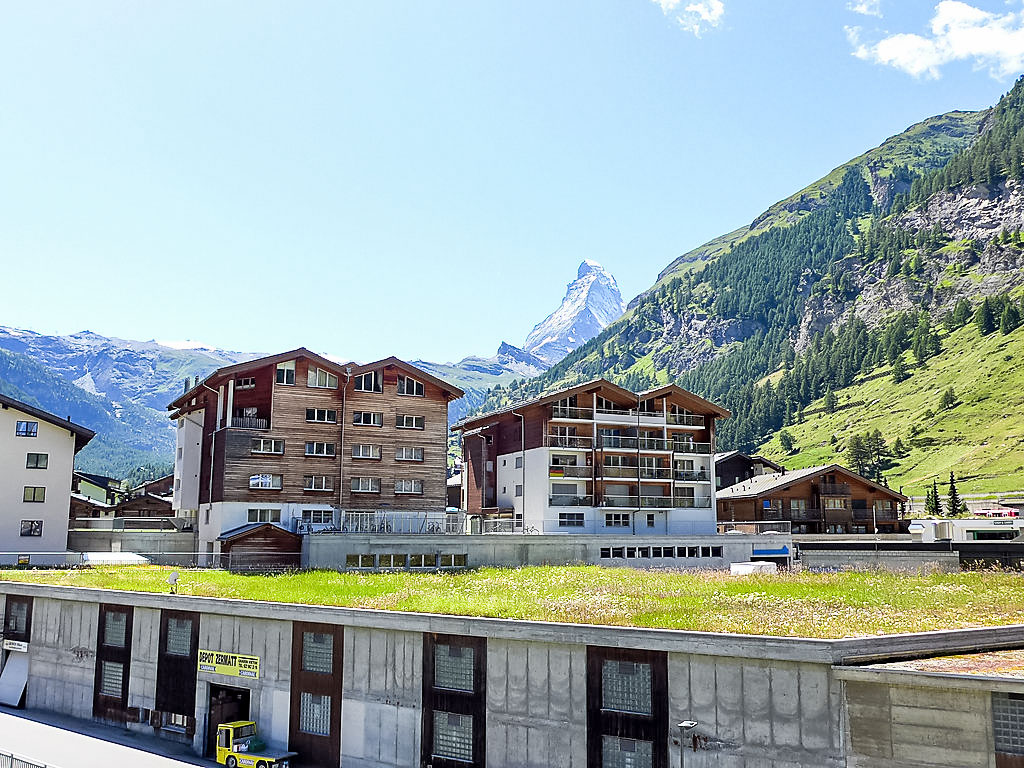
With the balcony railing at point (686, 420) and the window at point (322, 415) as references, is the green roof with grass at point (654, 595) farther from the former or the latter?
the balcony railing at point (686, 420)

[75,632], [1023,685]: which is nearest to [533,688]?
[1023,685]

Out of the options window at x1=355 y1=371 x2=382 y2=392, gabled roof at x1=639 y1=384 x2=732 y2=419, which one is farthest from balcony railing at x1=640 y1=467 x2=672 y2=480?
window at x1=355 y1=371 x2=382 y2=392

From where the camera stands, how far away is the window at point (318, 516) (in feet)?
206

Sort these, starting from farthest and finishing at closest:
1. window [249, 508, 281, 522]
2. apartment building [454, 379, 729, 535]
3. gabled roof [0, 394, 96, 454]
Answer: apartment building [454, 379, 729, 535], gabled roof [0, 394, 96, 454], window [249, 508, 281, 522]

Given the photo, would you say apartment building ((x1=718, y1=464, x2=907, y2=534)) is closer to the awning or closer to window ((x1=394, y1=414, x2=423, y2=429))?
window ((x1=394, y1=414, x2=423, y2=429))

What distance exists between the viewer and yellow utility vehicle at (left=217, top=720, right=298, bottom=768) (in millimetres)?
32438

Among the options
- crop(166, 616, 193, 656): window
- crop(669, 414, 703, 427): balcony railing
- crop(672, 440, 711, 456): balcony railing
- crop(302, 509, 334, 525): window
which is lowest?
crop(166, 616, 193, 656): window

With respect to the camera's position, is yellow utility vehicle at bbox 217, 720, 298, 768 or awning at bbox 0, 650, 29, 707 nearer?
yellow utility vehicle at bbox 217, 720, 298, 768

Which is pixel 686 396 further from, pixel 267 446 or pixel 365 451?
pixel 267 446

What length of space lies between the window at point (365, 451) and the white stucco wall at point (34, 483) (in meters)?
22.1

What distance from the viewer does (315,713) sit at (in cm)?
3278

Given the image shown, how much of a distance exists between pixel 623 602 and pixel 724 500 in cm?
6604

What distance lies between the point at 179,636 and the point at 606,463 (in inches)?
1737

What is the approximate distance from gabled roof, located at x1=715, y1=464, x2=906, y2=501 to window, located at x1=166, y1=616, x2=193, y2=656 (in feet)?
220
